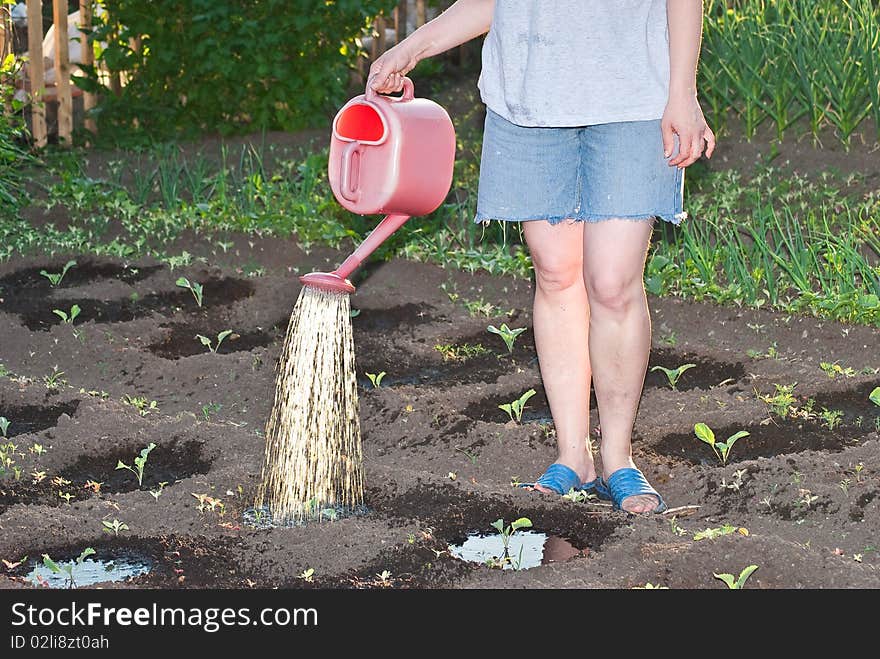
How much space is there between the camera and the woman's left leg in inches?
105

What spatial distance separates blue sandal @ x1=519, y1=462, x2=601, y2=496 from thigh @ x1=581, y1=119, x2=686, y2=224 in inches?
25.1

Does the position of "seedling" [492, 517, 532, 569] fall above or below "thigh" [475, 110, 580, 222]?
below

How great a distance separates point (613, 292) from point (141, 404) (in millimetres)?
1462

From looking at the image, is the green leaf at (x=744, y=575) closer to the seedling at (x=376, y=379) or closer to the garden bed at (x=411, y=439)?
the garden bed at (x=411, y=439)

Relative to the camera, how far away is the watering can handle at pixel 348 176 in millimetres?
2744

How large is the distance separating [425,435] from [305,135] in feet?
13.0

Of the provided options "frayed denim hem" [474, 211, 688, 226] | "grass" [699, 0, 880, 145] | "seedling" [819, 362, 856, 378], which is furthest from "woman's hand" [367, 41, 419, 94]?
"grass" [699, 0, 880, 145]

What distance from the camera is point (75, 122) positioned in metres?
7.07

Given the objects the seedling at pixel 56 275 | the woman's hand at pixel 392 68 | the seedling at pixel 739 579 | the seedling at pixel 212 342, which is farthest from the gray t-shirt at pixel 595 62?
the seedling at pixel 56 275

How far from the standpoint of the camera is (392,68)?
2.82m

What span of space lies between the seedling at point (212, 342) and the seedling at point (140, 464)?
2.52 ft

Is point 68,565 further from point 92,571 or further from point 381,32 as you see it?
point 381,32

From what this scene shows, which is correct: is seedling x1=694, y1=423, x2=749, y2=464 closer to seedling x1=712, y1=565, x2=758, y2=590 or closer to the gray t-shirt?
seedling x1=712, y1=565, x2=758, y2=590

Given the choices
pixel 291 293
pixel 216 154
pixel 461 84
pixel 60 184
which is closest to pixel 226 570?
pixel 291 293
